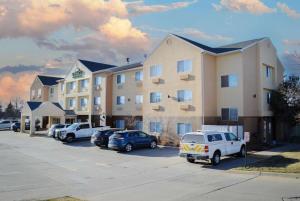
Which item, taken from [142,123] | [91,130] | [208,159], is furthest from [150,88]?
[208,159]

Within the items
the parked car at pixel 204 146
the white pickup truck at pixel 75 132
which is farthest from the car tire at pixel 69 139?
the parked car at pixel 204 146

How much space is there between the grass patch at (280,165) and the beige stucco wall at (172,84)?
9275 millimetres

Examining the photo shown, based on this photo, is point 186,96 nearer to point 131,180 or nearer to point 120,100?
point 120,100

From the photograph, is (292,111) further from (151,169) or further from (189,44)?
(151,169)

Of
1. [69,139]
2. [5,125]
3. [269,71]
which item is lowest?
[69,139]

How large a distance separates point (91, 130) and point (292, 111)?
20663 millimetres

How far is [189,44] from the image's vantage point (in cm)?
3047

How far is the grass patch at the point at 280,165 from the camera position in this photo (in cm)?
1648

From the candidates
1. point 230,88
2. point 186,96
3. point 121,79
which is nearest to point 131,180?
point 186,96

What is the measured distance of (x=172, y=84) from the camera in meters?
31.8

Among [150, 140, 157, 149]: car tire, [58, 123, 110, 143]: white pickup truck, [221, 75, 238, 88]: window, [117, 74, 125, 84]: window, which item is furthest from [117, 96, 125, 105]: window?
[221, 75, 238, 88]: window

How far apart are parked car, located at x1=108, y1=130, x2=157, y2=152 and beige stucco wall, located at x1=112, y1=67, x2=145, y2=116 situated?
388 inches

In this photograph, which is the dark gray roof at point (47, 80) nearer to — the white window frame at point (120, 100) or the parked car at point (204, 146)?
the white window frame at point (120, 100)

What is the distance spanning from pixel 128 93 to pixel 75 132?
334 inches
